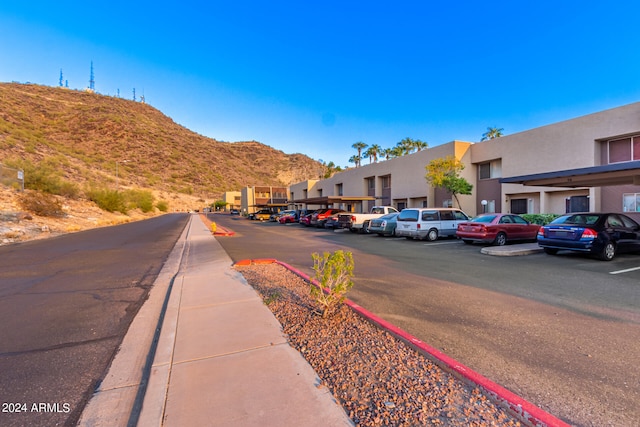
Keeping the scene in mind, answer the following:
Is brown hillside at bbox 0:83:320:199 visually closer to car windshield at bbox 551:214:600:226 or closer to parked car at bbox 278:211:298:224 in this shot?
parked car at bbox 278:211:298:224

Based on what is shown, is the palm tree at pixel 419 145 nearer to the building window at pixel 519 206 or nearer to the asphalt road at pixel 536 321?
the building window at pixel 519 206

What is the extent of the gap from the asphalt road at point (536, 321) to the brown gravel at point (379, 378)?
0.55 meters

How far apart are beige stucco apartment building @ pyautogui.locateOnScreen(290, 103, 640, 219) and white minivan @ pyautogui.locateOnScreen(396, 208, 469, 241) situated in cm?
313

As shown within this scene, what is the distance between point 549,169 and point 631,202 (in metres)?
4.39

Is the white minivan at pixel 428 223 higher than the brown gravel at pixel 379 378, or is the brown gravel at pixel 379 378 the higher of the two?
the white minivan at pixel 428 223

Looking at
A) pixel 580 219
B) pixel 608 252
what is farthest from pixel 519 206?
pixel 608 252

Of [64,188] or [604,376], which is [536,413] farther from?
[64,188]

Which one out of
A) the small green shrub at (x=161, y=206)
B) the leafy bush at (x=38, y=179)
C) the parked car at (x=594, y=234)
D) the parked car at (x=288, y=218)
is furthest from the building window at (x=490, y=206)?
the small green shrub at (x=161, y=206)

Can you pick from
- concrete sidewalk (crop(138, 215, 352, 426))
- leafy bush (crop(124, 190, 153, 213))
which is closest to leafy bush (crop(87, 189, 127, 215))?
leafy bush (crop(124, 190, 153, 213))

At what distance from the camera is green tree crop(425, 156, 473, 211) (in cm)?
2317

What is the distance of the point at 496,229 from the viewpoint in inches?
520

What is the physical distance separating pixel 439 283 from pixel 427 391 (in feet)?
15.1

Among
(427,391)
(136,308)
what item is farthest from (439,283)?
(136,308)

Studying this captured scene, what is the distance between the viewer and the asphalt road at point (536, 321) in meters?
2.87
